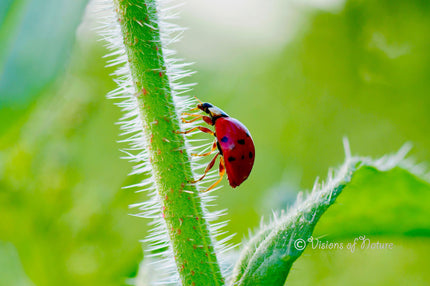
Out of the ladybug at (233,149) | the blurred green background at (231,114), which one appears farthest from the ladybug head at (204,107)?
the blurred green background at (231,114)

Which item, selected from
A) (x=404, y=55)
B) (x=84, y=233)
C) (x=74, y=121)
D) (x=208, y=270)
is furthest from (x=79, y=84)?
(x=404, y=55)

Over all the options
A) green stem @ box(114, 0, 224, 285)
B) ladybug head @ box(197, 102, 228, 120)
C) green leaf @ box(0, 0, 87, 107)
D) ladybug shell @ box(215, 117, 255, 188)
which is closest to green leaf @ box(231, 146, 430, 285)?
green stem @ box(114, 0, 224, 285)

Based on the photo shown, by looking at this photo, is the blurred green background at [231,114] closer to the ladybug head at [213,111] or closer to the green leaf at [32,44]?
the green leaf at [32,44]

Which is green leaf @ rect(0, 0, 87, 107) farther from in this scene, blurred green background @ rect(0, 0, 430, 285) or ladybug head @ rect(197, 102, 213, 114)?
ladybug head @ rect(197, 102, 213, 114)

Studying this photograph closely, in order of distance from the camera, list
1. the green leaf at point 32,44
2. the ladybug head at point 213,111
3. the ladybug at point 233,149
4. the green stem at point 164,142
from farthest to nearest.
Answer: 1. the ladybug head at point 213,111
2. the ladybug at point 233,149
3. the green leaf at point 32,44
4. the green stem at point 164,142

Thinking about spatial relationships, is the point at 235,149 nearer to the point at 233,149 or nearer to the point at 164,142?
the point at 233,149

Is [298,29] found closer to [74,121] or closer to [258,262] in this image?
[74,121]
